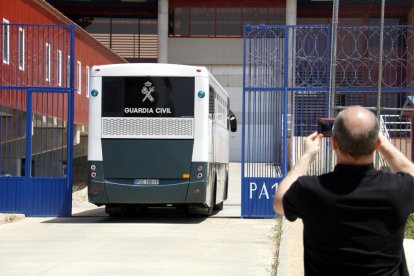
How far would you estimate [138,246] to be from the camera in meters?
13.1

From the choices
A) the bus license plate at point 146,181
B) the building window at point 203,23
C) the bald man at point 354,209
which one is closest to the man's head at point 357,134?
the bald man at point 354,209

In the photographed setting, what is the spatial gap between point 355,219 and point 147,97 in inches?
531

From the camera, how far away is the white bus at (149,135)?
17.0 m

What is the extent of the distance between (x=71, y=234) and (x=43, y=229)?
1176mm

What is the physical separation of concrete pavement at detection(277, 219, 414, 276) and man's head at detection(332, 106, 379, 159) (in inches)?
216

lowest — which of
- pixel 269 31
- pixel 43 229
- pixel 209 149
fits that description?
pixel 43 229

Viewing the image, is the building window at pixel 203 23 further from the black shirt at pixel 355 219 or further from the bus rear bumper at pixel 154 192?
the black shirt at pixel 355 219

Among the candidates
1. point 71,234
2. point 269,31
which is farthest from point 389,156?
point 269,31

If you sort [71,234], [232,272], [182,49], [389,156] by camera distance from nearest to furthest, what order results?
[389,156] → [232,272] → [71,234] → [182,49]

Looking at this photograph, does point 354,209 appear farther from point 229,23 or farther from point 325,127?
point 229,23

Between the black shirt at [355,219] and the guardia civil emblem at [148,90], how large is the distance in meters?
13.3

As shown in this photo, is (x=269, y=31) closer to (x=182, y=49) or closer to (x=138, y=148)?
(x=138, y=148)

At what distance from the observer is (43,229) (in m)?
15.9

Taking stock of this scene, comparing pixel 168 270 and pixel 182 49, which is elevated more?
pixel 182 49
